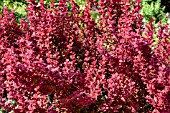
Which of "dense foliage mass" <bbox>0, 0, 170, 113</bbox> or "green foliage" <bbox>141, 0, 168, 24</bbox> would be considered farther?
"green foliage" <bbox>141, 0, 168, 24</bbox>

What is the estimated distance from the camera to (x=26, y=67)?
116 inches

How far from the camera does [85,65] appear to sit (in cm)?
381

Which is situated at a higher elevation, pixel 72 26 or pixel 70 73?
pixel 72 26

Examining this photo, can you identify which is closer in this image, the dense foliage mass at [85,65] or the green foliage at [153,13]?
the dense foliage mass at [85,65]

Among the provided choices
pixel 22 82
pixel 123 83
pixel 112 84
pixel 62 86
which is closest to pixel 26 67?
pixel 22 82

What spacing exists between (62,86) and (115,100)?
676mm

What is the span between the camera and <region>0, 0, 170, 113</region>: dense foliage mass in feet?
9.93

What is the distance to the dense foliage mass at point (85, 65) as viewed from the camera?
9.93ft

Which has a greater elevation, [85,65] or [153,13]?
[153,13]

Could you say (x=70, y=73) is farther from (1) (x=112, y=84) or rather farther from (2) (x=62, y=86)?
(1) (x=112, y=84)

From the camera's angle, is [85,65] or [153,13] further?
[153,13]

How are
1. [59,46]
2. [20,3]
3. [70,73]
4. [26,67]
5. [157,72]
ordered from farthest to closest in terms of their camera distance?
[20,3] < [59,46] < [157,72] < [70,73] < [26,67]

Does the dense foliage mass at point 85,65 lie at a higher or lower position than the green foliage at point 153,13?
lower

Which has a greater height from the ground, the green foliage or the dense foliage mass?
the green foliage
